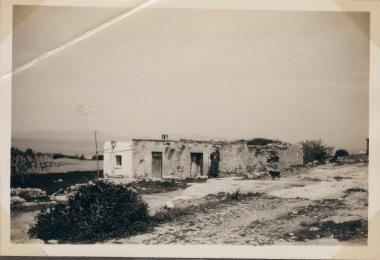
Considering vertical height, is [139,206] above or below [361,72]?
below

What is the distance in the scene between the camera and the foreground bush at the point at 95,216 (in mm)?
2135

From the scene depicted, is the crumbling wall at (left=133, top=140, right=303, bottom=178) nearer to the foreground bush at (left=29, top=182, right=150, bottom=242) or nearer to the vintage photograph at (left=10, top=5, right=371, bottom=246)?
the vintage photograph at (left=10, top=5, right=371, bottom=246)

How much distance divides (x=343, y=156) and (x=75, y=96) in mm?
1622

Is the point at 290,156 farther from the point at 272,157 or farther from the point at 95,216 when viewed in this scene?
the point at 95,216

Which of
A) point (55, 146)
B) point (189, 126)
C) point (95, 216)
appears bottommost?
point (95, 216)

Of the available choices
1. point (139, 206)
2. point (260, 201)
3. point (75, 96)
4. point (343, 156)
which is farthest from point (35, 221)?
point (343, 156)

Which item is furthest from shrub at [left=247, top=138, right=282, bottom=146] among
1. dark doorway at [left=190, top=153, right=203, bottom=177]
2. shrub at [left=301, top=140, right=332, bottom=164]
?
dark doorway at [left=190, top=153, right=203, bottom=177]

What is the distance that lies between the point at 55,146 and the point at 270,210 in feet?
4.35

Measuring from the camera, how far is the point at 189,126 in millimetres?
2160

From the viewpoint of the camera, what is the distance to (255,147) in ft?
7.07

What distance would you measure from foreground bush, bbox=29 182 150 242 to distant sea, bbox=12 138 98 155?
23cm

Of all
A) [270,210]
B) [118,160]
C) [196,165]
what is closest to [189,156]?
[196,165]

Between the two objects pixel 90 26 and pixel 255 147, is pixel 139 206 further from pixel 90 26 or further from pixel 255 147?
pixel 90 26

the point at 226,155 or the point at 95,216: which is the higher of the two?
the point at 226,155
